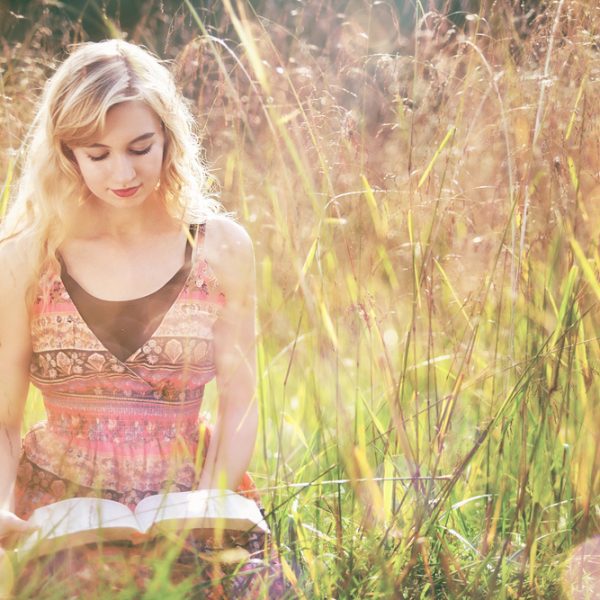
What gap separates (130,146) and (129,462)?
19.2 inches

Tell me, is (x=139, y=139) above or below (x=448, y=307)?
above

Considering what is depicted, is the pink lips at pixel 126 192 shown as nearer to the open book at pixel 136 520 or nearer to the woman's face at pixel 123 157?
the woman's face at pixel 123 157

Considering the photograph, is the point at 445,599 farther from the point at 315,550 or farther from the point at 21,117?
the point at 21,117

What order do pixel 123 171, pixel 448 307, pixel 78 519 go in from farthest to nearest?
pixel 448 307
pixel 123 171
pixel 78 519

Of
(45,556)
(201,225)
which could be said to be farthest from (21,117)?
(45,556)

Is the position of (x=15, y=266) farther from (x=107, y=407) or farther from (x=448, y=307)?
(x=448, y=307)

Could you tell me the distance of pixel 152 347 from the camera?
149cm

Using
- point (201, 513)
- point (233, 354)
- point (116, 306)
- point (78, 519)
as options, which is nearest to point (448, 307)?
point (233, 354)

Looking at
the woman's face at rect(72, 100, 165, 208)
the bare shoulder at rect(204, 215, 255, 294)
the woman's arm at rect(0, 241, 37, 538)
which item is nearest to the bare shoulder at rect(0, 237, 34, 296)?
the woman's arm at rect(0, 241, 37, 538)

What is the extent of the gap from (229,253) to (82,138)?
308mm

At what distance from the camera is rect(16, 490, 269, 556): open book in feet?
3.69

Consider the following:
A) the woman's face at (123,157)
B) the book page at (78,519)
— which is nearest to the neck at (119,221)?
the woman's face at (123,157)

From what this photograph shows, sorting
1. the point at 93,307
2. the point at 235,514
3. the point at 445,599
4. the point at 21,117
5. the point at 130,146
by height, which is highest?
the point at 21,117

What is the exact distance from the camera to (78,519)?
115 cm
